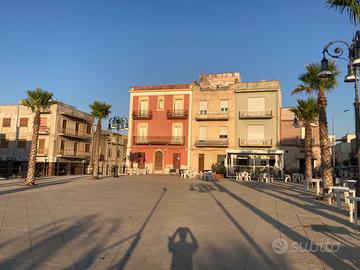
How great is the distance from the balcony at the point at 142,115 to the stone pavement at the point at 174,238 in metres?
27.8

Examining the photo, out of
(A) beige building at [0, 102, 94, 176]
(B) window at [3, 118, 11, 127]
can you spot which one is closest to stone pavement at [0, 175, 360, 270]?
(A) beige building at [0, 102, 94, 176]

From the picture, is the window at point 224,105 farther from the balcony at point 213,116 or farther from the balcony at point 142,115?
the balcony at point 142,115

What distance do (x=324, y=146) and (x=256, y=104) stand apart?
803 inches

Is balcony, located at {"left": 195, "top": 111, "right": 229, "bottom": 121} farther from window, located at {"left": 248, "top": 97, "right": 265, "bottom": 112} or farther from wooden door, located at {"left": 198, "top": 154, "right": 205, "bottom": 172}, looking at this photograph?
wooden door, located at {"left": 198, "top": 154, "right": 205, "bottom": 172}

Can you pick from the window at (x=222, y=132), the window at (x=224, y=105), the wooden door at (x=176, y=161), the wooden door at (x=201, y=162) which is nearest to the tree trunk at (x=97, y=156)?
the wooden door at (x=176, y=161)

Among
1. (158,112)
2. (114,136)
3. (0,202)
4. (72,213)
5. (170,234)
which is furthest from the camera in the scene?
(114,136)

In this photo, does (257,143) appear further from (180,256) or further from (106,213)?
(180,256)

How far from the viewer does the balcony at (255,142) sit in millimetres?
33703

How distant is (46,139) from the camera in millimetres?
41625

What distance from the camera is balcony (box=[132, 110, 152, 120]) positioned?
Result: 123 feet

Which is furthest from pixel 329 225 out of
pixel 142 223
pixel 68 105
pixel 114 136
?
pixel 114 136

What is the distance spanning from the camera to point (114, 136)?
54.0m

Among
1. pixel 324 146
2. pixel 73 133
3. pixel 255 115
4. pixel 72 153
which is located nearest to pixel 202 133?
pixel 255 115

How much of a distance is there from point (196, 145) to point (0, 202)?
2615 cm
